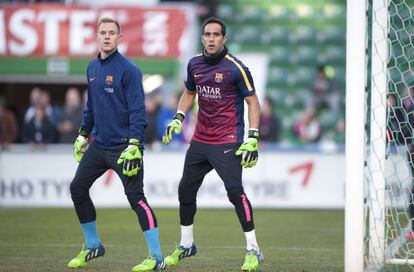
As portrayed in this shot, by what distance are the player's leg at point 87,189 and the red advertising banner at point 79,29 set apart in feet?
40.2

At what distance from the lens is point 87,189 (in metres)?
9.56

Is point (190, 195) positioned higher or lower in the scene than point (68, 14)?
lower

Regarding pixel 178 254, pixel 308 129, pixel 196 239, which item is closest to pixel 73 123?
pixel 308 129

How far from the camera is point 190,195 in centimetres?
989

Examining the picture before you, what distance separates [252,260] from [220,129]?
1.32 meters

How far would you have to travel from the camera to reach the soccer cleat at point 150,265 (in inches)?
355

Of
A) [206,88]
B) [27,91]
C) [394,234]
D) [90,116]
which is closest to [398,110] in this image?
[394,234]

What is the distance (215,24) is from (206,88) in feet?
2.08

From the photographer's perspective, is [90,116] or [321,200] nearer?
[90,116]

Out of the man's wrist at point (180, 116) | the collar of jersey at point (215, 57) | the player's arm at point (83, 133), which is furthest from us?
the man's wrist at point (180, 116)

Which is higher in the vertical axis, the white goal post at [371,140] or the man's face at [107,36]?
the man's face at [107,36]

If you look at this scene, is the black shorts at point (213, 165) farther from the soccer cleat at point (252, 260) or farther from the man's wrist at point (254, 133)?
the soccer cleat at point (252, 260)

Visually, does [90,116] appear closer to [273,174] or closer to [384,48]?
[384,48]

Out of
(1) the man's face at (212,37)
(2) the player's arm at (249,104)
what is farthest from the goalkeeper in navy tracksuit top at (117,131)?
(2) the player's arm at (249,104)
